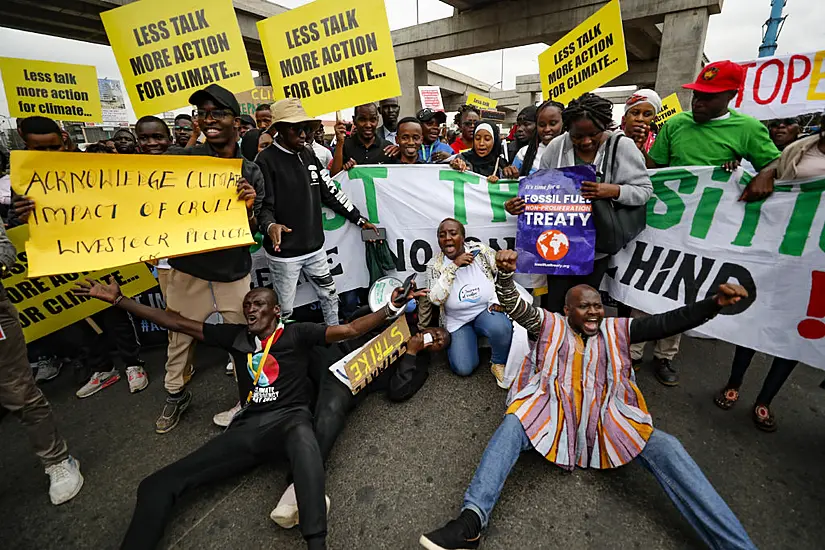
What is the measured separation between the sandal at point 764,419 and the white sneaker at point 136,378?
466 centimetres

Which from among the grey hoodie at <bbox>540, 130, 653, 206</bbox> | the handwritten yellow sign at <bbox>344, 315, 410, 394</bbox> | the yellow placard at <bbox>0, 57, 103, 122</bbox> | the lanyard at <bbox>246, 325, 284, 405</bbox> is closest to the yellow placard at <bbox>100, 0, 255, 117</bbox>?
the lanyard at <bbox>246, 325, 284, 405</bbox>

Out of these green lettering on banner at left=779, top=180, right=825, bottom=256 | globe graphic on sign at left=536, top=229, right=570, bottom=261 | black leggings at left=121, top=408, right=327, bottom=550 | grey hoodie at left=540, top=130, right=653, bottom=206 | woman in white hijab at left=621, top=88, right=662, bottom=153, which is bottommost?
black leggings at left=121, top=408, right=327, bottom=550

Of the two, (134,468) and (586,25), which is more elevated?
(586,25)

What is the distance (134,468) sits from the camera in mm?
2518

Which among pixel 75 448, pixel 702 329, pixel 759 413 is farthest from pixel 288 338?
pixel 759 413

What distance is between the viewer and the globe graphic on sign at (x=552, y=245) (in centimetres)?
304

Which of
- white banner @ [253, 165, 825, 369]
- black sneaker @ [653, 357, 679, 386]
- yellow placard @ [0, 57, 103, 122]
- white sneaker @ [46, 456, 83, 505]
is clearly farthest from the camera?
yellow placard @ [0, 57, 103, 122]

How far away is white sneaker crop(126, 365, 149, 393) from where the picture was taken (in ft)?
10.9

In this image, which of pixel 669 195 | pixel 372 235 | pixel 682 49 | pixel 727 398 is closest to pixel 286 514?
pixel 372 235

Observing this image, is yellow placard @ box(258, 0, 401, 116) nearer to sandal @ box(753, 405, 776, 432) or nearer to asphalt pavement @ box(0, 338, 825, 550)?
asphalt pavement @ box(0, 338, 825, 550)

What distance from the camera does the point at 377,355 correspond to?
9.28 feet

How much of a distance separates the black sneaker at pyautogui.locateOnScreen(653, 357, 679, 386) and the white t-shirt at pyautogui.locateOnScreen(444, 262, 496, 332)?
4.82ft

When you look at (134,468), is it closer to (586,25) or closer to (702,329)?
(702,329)

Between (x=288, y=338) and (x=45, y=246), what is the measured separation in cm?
129
